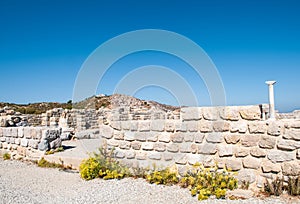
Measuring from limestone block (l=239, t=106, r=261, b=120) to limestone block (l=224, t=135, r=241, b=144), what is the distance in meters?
0.38

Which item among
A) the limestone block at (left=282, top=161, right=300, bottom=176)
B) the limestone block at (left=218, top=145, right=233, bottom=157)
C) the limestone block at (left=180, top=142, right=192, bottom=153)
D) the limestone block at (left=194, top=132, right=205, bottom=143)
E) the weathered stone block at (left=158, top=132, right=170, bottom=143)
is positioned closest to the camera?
the limestone block at (left=282, top=161, right=300, bottom=176)

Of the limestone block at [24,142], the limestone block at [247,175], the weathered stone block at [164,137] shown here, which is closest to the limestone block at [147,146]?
the weathered stone block at [164,137]

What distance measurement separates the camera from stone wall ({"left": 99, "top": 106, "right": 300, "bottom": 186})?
4.60m

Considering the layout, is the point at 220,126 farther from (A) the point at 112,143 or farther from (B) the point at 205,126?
(A) the point at 112,143

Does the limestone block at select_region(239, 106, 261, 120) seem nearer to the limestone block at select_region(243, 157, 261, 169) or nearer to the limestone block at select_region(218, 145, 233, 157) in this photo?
the limestone block at select_region(218, 145, 233, 157)

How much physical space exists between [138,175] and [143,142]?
0.70m

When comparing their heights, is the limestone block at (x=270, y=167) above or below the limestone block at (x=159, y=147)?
below

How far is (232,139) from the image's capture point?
5035mm

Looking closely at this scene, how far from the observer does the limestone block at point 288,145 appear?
4.45 meters

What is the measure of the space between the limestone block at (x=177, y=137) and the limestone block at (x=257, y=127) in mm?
1327

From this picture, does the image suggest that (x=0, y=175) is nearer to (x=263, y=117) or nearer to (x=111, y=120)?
(x=111, y=120)

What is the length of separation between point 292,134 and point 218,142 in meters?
1.26

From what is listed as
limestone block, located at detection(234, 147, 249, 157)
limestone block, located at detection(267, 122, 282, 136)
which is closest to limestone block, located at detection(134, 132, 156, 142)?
limestone block, located at detection(234, 147, 249, 157)

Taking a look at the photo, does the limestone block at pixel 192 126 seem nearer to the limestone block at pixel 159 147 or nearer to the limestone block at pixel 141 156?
the limestone block at pixel 159 147
